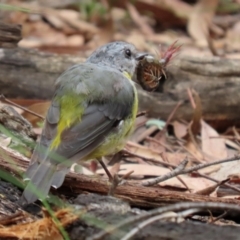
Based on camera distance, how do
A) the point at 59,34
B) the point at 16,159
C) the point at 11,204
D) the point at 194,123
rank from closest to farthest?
the point at 11,204, the point at 16,159, the point at 194,123, the point at 59,34

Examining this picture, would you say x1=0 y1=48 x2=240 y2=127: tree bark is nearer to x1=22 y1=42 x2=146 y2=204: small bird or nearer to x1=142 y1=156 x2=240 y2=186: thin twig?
x1=22 y1=42 x2=146 y2=204: small bird

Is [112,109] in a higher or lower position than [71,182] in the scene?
higher

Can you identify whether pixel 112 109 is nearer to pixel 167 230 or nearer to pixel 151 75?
pixel 151 75

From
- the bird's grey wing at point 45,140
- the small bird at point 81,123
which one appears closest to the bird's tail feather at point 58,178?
the small bird at point 81,123

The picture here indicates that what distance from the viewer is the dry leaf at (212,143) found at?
5.61 metres

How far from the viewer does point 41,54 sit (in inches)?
239

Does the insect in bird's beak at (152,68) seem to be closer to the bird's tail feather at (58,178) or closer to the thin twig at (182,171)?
the thin twig at (182,171)

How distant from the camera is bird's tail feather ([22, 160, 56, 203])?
3227 millimetres

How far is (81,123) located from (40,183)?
626mm

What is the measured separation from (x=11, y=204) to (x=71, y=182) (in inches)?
14.4

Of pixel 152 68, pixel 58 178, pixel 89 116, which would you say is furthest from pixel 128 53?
pixel 58 178

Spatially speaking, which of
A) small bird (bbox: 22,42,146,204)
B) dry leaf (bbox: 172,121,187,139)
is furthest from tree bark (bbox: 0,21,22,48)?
dry leaf (bbox: 172,121,187,139)

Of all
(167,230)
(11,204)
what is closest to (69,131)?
(11,204)

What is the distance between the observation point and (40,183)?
11.0ft
